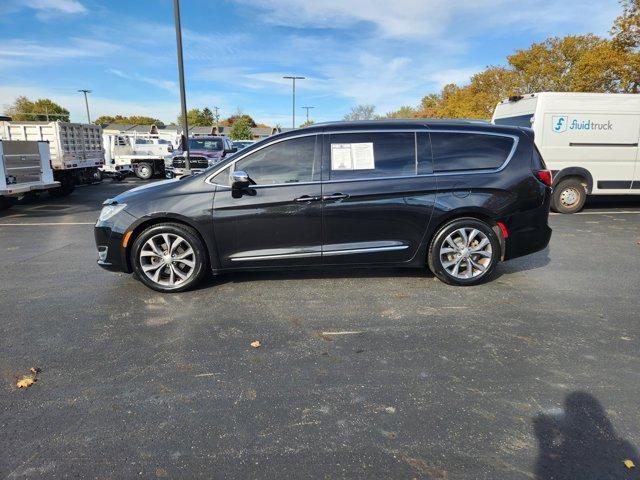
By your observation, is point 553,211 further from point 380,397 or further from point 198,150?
point 198,150

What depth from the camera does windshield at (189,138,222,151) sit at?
1844 centimetres

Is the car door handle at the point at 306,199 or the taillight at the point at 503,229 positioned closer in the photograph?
the car door handle at the point at 306,199

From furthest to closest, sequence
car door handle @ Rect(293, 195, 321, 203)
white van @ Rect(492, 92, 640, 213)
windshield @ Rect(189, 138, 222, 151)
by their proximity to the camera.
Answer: windshield @ Rect(189, 138, 222, 151) < white van @ Rect(492, 92, 640, 213) < car door handle @ Rect(293, 195, 321, 203)

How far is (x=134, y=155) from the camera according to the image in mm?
21781

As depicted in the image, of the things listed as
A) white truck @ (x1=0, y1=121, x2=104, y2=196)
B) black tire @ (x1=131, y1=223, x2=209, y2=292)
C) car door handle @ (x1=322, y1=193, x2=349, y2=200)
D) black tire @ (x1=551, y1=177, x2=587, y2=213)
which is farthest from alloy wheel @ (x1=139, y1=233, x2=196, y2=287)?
white truck @ (x1=0, y1=121, x2=104, y2=196)

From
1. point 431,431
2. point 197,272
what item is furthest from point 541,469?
point 197,272

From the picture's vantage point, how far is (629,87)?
20.1 metres

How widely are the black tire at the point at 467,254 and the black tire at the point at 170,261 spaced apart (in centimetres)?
253

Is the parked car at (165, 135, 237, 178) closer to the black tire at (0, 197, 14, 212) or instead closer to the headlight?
the black tire at (0, 197, 14, 212)

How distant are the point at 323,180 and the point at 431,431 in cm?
281

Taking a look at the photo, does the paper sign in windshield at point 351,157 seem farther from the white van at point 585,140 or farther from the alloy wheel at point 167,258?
the white van at point 585,140

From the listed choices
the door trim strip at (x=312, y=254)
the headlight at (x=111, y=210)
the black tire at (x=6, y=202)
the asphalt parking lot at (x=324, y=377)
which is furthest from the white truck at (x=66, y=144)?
the door trim strip at (x=312, y=254)

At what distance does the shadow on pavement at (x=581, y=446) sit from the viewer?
2.16m

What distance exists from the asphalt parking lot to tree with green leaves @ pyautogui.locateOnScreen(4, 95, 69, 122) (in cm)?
8345
